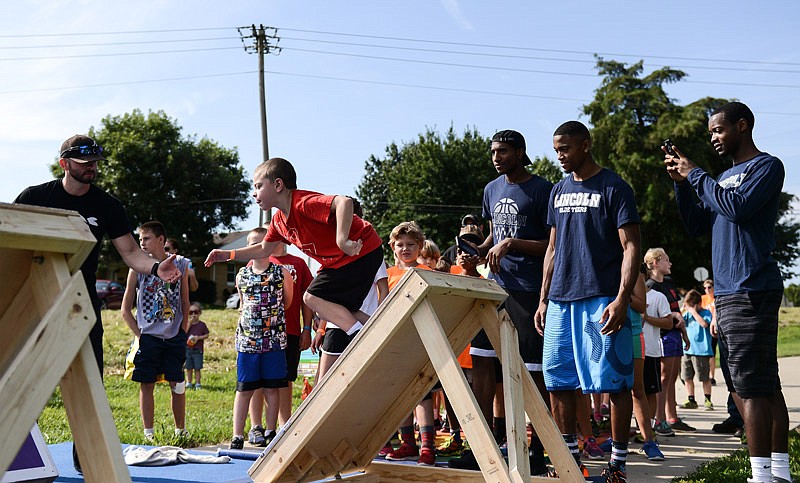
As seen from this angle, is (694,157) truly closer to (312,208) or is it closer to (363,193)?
(363,193)

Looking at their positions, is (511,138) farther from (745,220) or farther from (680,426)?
(680,426)

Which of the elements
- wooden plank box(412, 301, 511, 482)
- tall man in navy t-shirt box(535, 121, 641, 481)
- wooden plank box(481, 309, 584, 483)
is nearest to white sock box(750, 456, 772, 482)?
tall man in navy t-shirt box(535, 121, 641, 481)

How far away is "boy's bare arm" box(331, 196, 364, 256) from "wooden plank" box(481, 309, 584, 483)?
1.22 meters

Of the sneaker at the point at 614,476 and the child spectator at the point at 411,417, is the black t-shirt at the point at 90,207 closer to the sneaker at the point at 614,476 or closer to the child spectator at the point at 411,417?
the child spectator at the point at 411,417

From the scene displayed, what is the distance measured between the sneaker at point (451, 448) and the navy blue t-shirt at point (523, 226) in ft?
5.31

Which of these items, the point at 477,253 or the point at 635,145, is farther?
the point at 635,145

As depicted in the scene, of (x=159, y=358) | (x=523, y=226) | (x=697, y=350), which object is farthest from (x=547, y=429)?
(x=697, y=350)

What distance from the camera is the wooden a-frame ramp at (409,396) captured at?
132 inches

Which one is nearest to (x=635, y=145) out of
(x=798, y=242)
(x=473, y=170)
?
(x=473, y=170)

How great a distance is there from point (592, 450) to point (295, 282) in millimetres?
2980

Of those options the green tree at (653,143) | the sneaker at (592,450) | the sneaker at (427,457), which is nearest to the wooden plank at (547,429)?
the sneaker at (427,457)

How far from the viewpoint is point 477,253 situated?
5.43 m

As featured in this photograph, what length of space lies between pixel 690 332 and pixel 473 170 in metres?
32.8

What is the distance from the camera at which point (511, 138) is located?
5387 millimetres
